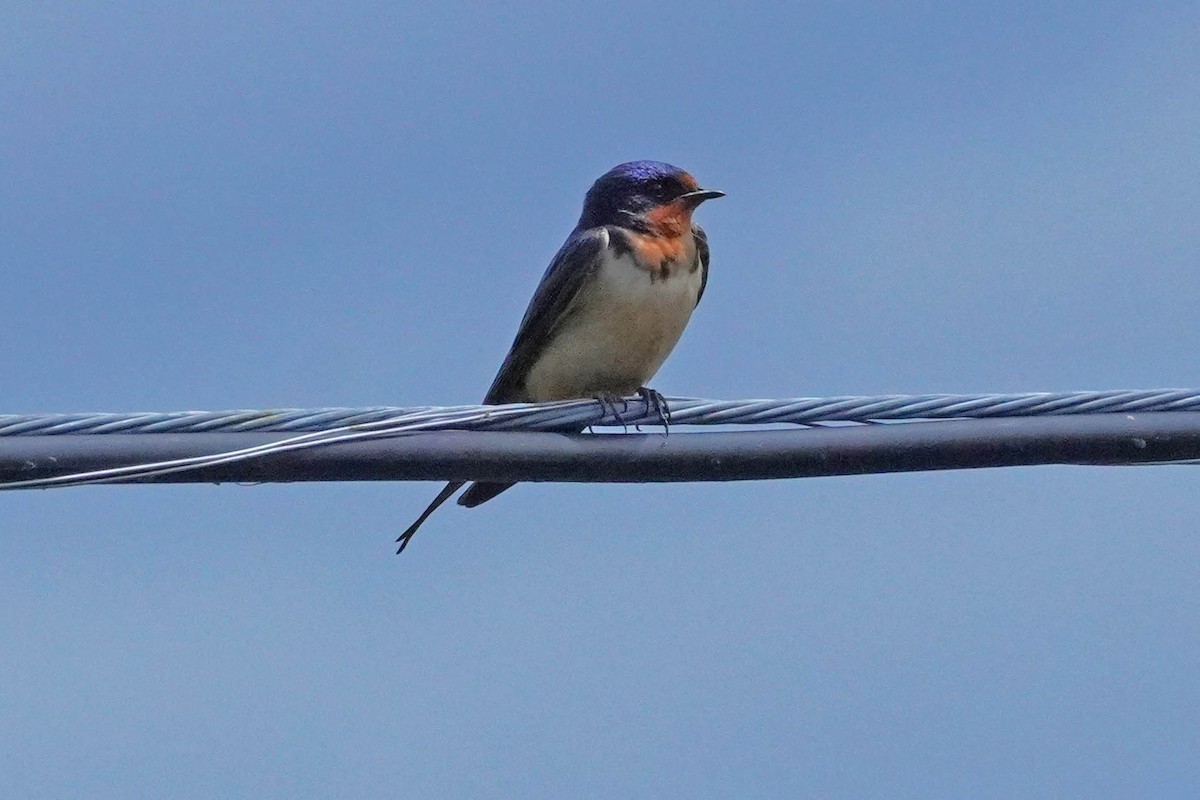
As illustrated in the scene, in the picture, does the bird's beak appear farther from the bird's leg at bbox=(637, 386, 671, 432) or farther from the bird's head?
the bird's leg at bbox=(637, 386, 671, 432)

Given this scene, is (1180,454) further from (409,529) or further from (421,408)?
(409,529)

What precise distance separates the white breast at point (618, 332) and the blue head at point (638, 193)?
438mm

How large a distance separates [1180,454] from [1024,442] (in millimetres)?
331

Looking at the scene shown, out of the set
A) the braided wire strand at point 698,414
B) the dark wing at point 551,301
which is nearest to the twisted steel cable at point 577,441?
the braided wire strand at point 698,414

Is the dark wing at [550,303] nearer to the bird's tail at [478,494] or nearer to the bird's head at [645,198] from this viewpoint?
the bird's head at [645,198]

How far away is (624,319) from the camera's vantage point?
6.86 meters

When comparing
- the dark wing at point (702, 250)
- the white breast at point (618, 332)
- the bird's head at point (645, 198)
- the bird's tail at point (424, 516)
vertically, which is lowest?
the bird's tail at point (424, 516)

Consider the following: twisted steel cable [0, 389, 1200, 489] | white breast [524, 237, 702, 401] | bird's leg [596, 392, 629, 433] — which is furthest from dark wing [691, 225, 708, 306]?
twisted steel cable [0, 389, 1200, 489]

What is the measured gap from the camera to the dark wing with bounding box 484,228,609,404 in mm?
7016

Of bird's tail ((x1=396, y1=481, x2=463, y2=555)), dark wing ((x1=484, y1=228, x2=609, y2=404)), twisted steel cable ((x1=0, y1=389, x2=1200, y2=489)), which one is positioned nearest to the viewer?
twisted steel cable ((x1=0, y1=389, x2=1200, y2=489))

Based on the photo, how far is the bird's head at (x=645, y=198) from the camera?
7344 mm

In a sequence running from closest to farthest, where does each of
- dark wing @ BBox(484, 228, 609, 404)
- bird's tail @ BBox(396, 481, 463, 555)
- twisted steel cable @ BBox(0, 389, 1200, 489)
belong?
twisted steel cable @ BBox(0, 389, 1200, 489) < bird's tail @ BBox(396, 481, 463, 555) < dark wing @ BBox(484, 228, 609, 404)

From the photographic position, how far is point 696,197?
7.62m

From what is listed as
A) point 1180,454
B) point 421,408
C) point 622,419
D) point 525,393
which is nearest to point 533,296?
point 525,393
